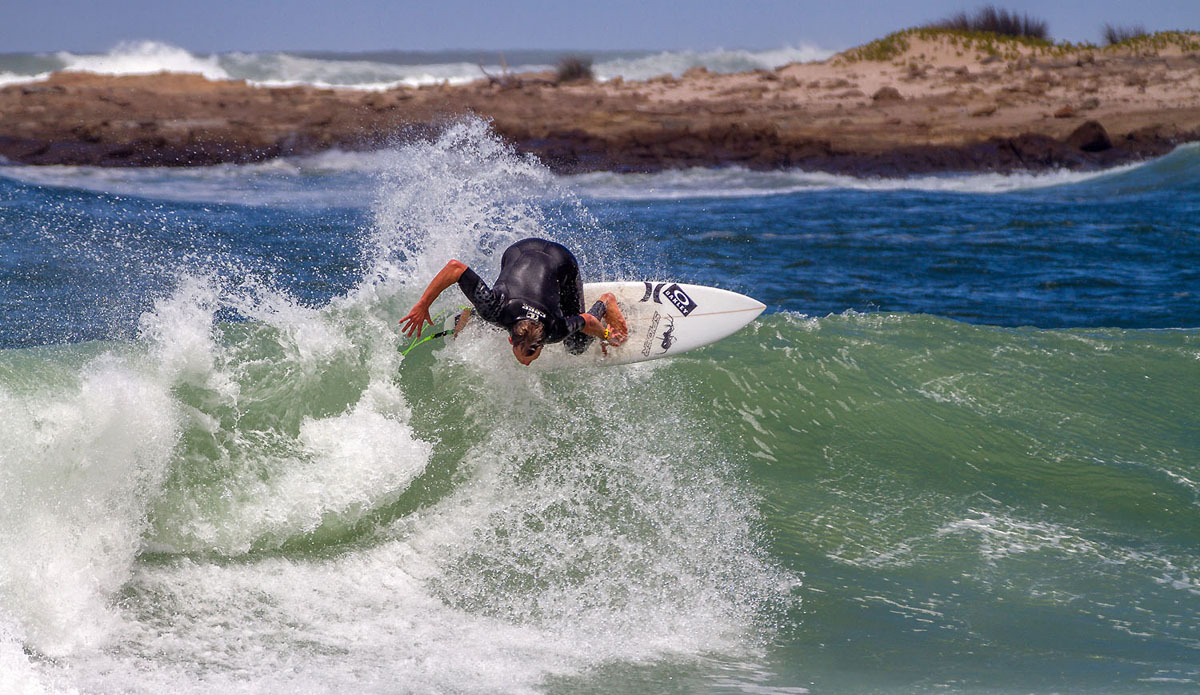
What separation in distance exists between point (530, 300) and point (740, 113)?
27.5 m

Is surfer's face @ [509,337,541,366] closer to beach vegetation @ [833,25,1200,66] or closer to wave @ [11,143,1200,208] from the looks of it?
wave @ [11,143,1200,208]

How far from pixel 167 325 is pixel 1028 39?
129 feet

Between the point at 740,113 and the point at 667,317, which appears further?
the point at 740,113

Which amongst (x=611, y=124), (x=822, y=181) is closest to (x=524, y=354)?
(x=822, y=181)

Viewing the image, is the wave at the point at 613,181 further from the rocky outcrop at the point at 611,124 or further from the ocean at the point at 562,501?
the ocean at the point at 562,501

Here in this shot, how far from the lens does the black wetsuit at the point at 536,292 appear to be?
225 inches

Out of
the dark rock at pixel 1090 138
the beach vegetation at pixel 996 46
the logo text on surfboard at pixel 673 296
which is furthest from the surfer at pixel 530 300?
the beach vegetation at pixel 996 46

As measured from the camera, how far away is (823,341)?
859cm

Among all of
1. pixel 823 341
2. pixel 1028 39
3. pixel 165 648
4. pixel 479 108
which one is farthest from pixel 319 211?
pixel 1028 39

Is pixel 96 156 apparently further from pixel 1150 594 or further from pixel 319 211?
pixel 1150 594

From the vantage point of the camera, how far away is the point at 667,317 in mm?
7086

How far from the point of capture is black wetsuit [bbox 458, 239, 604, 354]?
5703 mm

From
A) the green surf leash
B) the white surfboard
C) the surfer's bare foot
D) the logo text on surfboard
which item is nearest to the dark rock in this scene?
the white surfboard

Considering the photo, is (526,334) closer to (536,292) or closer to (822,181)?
(536,292)
